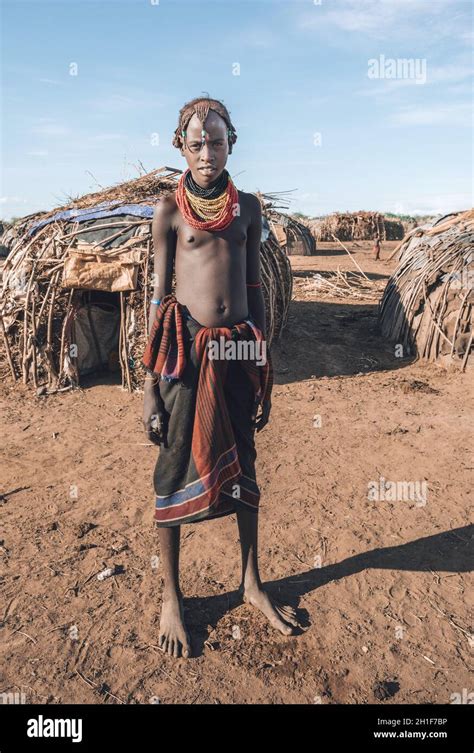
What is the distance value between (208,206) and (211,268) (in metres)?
0.26

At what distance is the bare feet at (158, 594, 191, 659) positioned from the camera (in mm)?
2521

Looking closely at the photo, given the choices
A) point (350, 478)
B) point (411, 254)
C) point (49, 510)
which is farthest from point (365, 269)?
point (49, 510)

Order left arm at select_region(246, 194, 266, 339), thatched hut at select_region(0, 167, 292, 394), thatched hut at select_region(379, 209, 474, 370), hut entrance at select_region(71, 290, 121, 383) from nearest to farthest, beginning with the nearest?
left arm at select_region(246, 194, 266, 339) → thatched hut at select_region(0, 167, 292, 394) → hut entrance at select_region(71, 290, 121, 383) → thatched hut at select_region(379, 209, 474, 370)

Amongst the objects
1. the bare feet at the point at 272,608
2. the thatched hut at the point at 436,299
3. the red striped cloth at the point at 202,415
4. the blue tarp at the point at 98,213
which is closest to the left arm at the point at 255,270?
the red striped cloth at the point at 202,415

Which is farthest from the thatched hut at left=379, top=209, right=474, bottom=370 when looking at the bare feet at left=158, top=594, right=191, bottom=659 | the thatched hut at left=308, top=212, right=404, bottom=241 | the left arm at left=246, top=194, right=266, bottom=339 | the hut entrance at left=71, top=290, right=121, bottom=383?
the thatched hut at left=308, top=212, right=404, bottom=241

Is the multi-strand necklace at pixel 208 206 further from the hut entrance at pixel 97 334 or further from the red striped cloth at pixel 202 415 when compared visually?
the hut entrance at pixel 97 334

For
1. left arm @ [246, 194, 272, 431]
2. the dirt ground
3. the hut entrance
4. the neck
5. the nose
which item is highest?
the nose

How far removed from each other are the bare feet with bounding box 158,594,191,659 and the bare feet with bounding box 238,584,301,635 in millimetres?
350

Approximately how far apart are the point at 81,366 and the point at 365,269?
35.1ft

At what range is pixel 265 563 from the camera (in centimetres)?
323

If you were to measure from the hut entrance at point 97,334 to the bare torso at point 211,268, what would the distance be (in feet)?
13.5

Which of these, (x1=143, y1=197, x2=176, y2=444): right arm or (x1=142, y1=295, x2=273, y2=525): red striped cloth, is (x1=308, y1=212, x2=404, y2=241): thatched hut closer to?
(x1=143, y1=197, x2=176, y2=444): right arm

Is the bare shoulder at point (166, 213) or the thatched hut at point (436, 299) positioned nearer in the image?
the bare shoulder at point (166, 213)

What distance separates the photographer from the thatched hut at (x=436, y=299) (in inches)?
262
